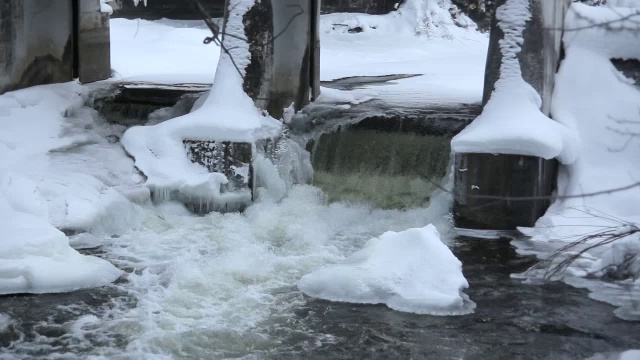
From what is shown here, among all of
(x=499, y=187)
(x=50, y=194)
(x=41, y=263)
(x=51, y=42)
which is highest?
(x=51, y=42)

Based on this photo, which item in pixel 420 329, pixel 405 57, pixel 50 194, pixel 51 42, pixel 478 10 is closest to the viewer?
pixel 420 329

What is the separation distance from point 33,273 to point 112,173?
305 cm

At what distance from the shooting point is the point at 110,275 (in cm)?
810

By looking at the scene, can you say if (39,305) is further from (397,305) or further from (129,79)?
(129,79)

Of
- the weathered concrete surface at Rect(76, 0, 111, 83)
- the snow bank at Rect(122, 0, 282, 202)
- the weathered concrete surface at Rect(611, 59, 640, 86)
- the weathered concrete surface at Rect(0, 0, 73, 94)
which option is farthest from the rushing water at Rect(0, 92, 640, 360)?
the weathered concrete surface at Rect(76, 0, 111, 83)

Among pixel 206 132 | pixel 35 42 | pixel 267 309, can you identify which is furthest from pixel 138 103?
pixel 267 309

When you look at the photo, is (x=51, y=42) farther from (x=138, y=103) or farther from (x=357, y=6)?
(x=357, y=6)

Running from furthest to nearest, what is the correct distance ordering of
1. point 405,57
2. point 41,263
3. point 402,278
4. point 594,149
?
1. point 405,57
2. point 594,149
3. point 41,263
4. point 402,278

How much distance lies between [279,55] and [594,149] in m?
4.51

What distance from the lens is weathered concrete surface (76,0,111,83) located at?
14086 mm

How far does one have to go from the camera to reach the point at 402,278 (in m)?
7.57

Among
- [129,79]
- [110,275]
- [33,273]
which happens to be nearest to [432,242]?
[110,275]

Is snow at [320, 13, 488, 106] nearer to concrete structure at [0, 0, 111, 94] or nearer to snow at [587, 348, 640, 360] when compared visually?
concrete structure at [0, 0, 111, 94]

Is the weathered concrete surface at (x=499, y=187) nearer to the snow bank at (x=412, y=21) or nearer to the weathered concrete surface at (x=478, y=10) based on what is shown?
the snow bank at (x=412, y=21)
